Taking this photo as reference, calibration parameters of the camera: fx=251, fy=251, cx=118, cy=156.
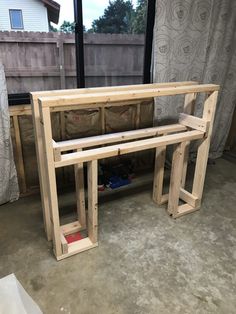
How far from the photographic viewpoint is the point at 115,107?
2.49 meters

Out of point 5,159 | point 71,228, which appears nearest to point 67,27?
point 5,159

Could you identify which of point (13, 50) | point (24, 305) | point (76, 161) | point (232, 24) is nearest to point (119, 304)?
point (24, 305)

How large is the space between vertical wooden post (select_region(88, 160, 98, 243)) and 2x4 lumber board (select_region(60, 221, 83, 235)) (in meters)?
0.16

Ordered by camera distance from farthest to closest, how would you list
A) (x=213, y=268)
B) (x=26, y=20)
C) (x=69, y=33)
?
1. (x=69, y=33)
2. (x=26, y=20)
3. (x=213, y=268)

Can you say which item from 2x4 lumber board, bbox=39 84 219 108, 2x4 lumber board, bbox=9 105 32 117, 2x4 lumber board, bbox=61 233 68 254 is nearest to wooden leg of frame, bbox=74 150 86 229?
2x4 lumber board, bbox=61 233 68 254

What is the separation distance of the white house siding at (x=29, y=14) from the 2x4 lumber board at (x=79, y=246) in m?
1.73

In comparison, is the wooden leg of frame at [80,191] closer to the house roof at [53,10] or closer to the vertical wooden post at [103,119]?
the vertical wooden post at [103,119]

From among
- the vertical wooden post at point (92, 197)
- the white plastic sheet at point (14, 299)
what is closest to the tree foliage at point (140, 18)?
the vertical wooden post at point (92, 197)

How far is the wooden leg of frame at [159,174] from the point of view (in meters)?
2.08

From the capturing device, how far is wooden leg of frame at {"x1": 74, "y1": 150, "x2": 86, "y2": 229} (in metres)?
1.75

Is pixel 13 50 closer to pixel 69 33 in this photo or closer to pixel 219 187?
pixel 69 33

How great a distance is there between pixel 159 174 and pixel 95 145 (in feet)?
2.24

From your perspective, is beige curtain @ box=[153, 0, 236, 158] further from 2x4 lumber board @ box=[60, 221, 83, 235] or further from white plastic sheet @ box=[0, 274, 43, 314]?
white plastic sheet @ box=[0, 274, 43, 314]

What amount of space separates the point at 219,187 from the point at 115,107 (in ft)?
4.32
